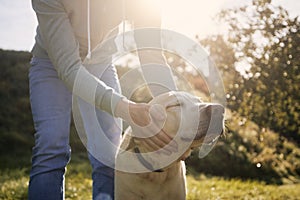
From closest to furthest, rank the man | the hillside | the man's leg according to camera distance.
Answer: the man → the man's leg → the hillside

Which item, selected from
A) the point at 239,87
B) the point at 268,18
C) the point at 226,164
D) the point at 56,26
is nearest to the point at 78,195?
the point at 239,87

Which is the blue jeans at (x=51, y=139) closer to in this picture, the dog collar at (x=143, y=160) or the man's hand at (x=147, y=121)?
the dog collar at (x=143, y=160)

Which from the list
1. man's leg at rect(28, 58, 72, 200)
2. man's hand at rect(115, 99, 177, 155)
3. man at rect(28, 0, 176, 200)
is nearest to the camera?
man's hand at rect(115, 99, 177, 155)

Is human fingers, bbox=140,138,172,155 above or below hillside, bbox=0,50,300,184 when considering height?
above

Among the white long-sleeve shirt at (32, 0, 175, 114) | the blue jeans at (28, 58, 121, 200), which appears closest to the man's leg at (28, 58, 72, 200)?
the blue jeans at (28, 58, 121, 200)

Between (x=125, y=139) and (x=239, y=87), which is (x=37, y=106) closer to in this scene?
(x=125, y=139)

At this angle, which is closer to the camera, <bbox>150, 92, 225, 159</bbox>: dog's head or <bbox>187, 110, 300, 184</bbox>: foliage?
<bbox>150, 92, 225, 159</bbox>: dog's head

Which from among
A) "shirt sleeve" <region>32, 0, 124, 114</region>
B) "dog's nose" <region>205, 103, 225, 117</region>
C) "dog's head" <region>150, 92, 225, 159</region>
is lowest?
"dog's head" <region>150, 92, 225, 159</region>

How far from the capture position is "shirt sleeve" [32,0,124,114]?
2059 millimetres

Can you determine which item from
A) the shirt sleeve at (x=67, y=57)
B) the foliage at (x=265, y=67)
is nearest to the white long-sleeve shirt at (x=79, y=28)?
the shirt sleeve at (x=67, y=57)

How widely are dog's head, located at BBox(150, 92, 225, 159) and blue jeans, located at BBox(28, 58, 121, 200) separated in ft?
1.66

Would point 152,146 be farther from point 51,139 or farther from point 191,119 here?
point 51,139

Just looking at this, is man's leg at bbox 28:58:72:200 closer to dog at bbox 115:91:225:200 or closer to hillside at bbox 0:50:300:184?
dog at bbox 115:91:225:200

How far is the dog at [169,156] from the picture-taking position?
2135 millimetres
